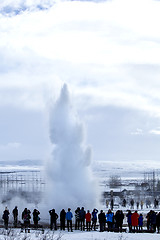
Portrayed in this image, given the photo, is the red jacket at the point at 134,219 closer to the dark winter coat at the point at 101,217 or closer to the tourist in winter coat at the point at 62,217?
the dark winter coat at the point at 101,217

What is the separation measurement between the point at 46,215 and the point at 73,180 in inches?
166

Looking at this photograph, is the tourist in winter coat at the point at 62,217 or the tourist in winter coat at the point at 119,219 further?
the tourist in winter coat at the point at 62,217

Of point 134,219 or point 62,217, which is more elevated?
point 62,217

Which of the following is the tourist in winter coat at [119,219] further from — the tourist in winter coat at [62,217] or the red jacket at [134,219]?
the tourist in winter coat at [62,217]

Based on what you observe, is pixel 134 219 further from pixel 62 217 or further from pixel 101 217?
pixel 62 217

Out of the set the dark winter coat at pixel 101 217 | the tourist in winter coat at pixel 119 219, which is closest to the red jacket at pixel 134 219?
the tourist in winter coat at pixel 119 219

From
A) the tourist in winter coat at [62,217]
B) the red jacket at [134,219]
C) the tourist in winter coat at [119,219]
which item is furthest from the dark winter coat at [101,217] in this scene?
the tourist in winter coat at [62,217]

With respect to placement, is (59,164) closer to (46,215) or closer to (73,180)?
(73,180)

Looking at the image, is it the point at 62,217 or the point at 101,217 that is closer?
the point at 101,217

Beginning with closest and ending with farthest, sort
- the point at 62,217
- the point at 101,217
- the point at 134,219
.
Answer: the point at 101,217 → the point at 134,219 → the point at 62,217

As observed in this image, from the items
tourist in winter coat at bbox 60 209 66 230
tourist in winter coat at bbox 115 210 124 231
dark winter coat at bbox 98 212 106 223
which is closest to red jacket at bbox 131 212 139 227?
tourist in winter coat at bbox 115 210 124 231

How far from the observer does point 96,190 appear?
35531 millimetres

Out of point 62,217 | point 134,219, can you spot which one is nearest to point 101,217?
point 134,219

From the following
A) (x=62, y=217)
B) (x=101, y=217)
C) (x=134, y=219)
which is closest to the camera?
(x=101, y=217)
